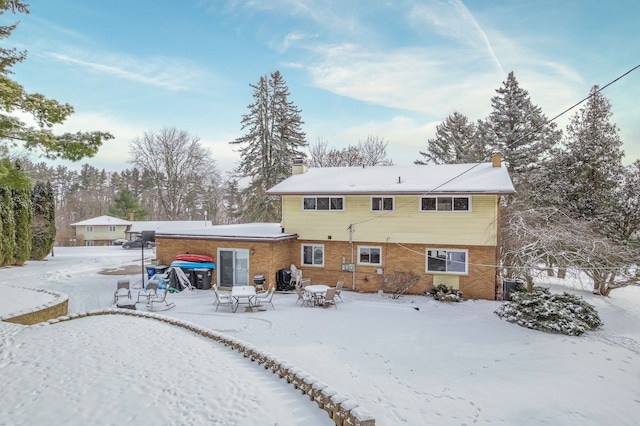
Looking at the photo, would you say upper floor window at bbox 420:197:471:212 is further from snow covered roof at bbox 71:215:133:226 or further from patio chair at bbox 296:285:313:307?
snow covered roof at bbox 71:215:133:226

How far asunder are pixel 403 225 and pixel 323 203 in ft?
13.3

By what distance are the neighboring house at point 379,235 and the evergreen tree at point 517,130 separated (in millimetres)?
11622

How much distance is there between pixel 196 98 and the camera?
1912 cm

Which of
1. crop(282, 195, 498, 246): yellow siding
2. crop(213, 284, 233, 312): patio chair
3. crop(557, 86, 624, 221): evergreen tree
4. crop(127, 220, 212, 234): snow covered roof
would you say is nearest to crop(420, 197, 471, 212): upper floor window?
crop(282, 195, 498, 246): yellow siding

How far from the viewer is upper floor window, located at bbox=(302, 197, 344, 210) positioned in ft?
56.3

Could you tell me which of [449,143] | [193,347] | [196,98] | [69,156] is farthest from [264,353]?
[449,143]

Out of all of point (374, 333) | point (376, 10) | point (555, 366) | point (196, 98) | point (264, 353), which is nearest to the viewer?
point (264, 353)

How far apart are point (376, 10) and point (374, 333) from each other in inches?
425

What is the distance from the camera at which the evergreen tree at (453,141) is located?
3359cm

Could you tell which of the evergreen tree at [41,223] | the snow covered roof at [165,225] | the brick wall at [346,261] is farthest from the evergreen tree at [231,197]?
the brick wall at [346,261]

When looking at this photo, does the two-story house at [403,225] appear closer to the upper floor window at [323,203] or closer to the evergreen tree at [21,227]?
the upper floor window at [323,203]

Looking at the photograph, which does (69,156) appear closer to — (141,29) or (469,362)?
(141,29)

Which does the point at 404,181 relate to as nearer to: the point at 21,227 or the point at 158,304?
the point at 158,304

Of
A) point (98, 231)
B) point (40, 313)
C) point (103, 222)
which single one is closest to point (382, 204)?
point (40, 313)
